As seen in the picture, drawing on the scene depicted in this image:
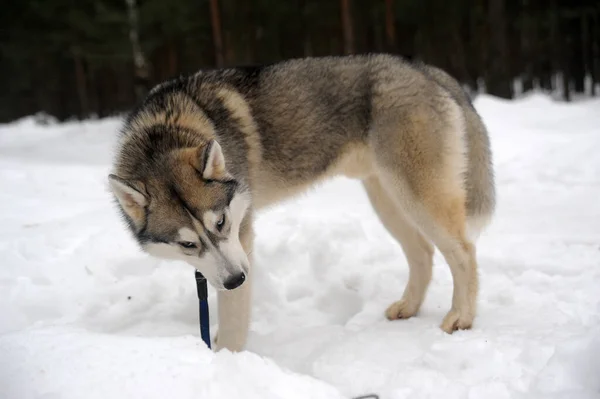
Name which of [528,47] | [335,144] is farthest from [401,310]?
[528,47]

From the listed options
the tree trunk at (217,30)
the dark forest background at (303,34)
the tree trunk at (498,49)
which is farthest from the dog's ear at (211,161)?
the tree trunk at (217,30)

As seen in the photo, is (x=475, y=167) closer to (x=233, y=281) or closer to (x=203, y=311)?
(x=233, y=281)

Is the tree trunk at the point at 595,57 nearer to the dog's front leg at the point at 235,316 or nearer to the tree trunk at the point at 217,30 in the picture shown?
the tree trunk at the point at 217,30

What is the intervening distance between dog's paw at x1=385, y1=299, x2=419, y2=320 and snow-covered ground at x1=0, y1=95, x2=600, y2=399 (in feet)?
0.31

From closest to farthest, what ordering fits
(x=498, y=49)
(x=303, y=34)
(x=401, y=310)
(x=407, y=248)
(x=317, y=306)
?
1. (x=401, y=310)
2. (x=407, y=248)
3. (x=317, y=306)
4. (x=498, y=49)
5. (x=303, y=34)

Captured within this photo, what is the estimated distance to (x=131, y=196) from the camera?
9.64 ft

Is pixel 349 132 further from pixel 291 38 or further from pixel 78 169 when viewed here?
pixel 291 38

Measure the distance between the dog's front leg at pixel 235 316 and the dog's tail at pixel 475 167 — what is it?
168 cm

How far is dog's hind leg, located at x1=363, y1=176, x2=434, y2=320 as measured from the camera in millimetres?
3906

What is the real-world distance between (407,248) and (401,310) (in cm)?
50

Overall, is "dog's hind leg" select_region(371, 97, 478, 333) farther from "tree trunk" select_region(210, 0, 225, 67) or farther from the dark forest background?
"tree trunk" select_region(210, 0, 225, 67)

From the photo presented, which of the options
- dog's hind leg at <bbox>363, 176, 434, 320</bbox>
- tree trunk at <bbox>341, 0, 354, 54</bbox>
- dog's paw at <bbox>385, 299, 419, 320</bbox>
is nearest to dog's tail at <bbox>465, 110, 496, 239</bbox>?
dog's hind leg at <bbox>363, 176, 434, 320</bbox>

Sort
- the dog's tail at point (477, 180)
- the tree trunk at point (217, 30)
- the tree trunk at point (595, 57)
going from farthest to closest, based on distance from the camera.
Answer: the tree trunk at point (595, 57)
the tree trunk at point (217, 30)
the dog's tail at point (477, 180)

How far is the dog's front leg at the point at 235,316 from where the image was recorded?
3367 millimetres
